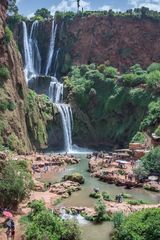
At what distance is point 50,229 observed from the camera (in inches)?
1208

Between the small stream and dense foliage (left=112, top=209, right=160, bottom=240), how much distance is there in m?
3.08

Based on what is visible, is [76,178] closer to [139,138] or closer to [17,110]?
[17,110]

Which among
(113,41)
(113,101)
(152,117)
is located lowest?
(152,117)

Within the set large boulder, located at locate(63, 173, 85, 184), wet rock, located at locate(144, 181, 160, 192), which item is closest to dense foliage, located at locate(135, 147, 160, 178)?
wet rock, located at locate(144, 181, 160, 192)

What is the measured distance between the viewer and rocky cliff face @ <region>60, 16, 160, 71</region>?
4060 inches

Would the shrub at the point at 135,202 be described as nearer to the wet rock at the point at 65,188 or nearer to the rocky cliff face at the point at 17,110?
the wet rock at the point at 65,188

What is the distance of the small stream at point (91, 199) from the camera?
3478cm

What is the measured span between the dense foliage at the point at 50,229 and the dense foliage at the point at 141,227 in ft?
9.97

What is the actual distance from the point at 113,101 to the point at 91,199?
4351cm

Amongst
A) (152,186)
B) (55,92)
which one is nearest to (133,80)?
(55,92)

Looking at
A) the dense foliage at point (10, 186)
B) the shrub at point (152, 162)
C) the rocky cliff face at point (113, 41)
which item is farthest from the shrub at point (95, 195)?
the rocky cliff face at point (113, 41)

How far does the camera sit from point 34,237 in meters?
29.9

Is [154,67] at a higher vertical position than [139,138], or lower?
higher

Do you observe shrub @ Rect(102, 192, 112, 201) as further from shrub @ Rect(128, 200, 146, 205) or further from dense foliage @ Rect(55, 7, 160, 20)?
dense foliage @ Rect(55, 7, 160, 20)
